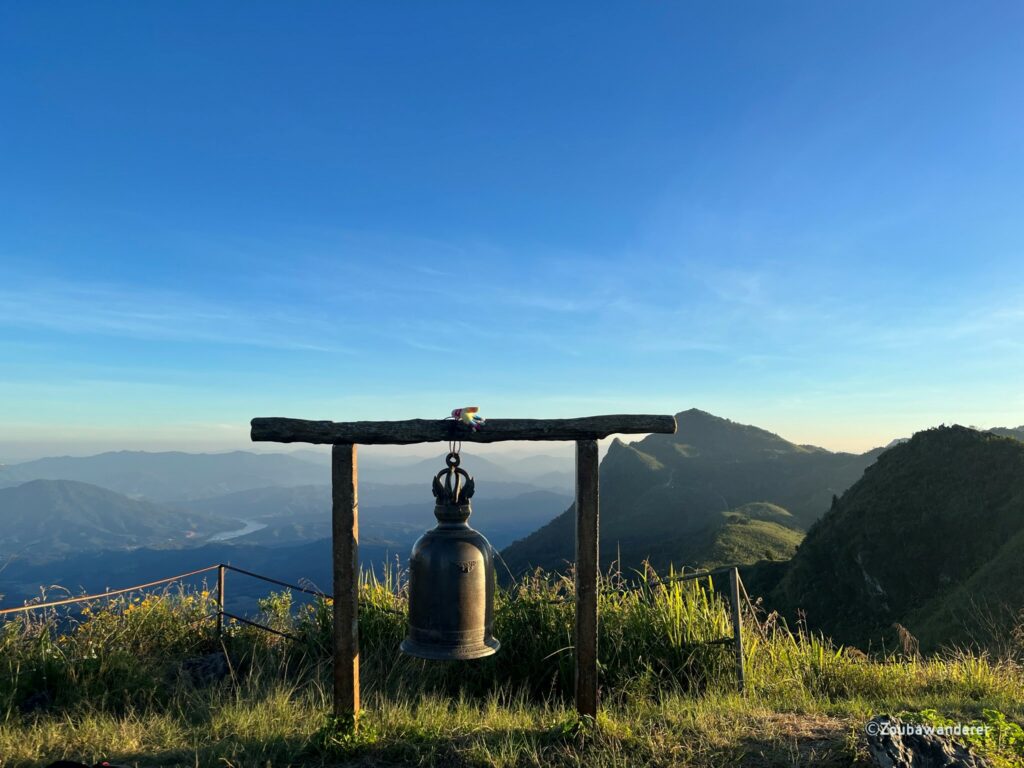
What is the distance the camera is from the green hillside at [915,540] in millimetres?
49000

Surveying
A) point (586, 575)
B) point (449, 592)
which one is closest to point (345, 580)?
point (449, 592)

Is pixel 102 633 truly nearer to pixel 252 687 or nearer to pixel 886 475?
pixel 252 687

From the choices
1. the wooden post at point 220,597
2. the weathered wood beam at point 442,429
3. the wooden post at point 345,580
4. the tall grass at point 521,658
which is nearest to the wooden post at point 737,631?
the tall grass at point 521,658

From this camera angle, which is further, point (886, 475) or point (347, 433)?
point (886, 475)

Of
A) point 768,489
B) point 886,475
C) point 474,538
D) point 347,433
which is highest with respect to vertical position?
point 347,433

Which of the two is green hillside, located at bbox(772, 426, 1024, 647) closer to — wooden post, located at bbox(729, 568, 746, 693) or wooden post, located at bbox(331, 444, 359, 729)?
wooden post, located at bbox(729, 568, 746, 693)

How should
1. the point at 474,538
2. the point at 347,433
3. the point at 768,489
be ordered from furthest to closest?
the point at 768,489
the point at 347,433
the point at 474,538

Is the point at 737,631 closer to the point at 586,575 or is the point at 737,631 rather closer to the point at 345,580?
the point at 586,575

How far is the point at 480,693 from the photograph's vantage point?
25.2ft

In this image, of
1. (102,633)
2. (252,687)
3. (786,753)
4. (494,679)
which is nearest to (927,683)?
(786,753)

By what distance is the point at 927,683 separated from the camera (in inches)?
304

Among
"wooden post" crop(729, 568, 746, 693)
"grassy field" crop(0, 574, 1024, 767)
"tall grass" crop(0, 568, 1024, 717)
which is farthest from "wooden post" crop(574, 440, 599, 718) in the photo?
"wooden post" crop(729, 568, 746, 693)

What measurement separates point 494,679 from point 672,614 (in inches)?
91.9

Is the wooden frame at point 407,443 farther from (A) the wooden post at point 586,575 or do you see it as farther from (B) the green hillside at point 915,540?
(B) the green hillside at point 915,540
